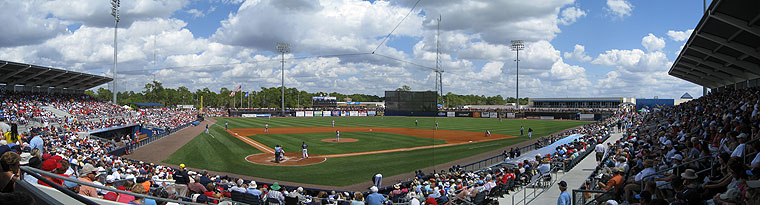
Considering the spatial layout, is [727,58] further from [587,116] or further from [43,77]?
[587,116]

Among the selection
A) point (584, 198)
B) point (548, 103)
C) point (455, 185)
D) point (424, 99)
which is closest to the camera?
point (584, 198)

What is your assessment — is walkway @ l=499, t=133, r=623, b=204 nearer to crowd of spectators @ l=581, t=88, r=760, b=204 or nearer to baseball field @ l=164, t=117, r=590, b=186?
crowd of spectators @ l=581, t=88, r=760, b=204

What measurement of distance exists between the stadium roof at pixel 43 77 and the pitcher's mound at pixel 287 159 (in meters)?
22.7

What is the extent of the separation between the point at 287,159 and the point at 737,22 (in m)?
22.4

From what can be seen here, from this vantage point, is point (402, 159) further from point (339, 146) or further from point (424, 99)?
point (339, 146)

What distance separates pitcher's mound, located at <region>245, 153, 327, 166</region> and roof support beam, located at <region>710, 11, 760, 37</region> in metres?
19.9

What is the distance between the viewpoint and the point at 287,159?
25688 mm

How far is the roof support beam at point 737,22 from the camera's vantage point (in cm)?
1020

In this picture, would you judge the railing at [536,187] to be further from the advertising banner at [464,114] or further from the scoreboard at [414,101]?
the advertising banner at [464,114]

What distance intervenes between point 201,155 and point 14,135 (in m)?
16.0

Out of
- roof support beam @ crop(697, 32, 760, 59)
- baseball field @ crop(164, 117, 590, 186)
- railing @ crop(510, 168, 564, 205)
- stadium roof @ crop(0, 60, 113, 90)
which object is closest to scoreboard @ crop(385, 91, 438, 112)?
baseball field @ crop(164, 117, 590, 186)

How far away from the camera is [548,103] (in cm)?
10650

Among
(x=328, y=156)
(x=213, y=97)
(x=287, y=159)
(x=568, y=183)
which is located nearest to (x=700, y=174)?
(x=568, y=183)

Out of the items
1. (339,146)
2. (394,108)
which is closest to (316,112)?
(339,146)
